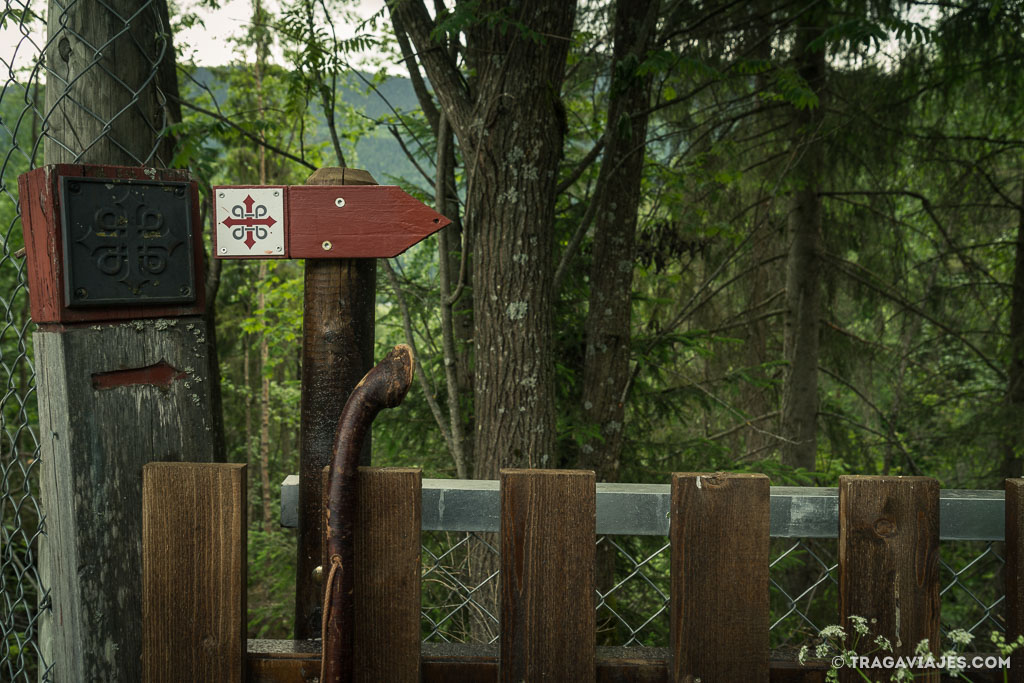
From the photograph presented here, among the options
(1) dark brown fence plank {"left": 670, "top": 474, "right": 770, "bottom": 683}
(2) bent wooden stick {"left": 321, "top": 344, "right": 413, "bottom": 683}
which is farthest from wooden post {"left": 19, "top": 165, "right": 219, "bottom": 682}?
(1) dark brown fence plank {"left": 670, "top": 474, "right": 770, "bottom": 683}

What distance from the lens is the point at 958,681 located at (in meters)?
1.34

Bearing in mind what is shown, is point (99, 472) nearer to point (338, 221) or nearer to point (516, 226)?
point (338, 221)

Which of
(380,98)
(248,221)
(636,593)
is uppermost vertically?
(380,98)

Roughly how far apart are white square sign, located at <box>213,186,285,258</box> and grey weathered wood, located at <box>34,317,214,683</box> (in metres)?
0.20

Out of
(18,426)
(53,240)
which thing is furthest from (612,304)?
(53,240)

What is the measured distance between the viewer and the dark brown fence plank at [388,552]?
1276mm

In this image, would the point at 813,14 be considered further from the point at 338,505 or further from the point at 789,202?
the point at 338,505

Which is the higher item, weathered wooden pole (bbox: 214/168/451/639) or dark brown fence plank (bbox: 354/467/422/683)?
weathered wooden pole (bbox: 214/168/451/639)

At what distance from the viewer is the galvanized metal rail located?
1335 millimetres

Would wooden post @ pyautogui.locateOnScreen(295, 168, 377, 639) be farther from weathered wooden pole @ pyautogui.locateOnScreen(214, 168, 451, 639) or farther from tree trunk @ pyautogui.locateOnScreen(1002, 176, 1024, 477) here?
tree trunk @ pyautogui.locateOnScreen(1002, 176, 1024, 477)

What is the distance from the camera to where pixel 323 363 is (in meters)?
1.45

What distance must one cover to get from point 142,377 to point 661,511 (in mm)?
1049

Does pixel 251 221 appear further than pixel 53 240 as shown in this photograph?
Yes

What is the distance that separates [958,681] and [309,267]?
4.88 feet
